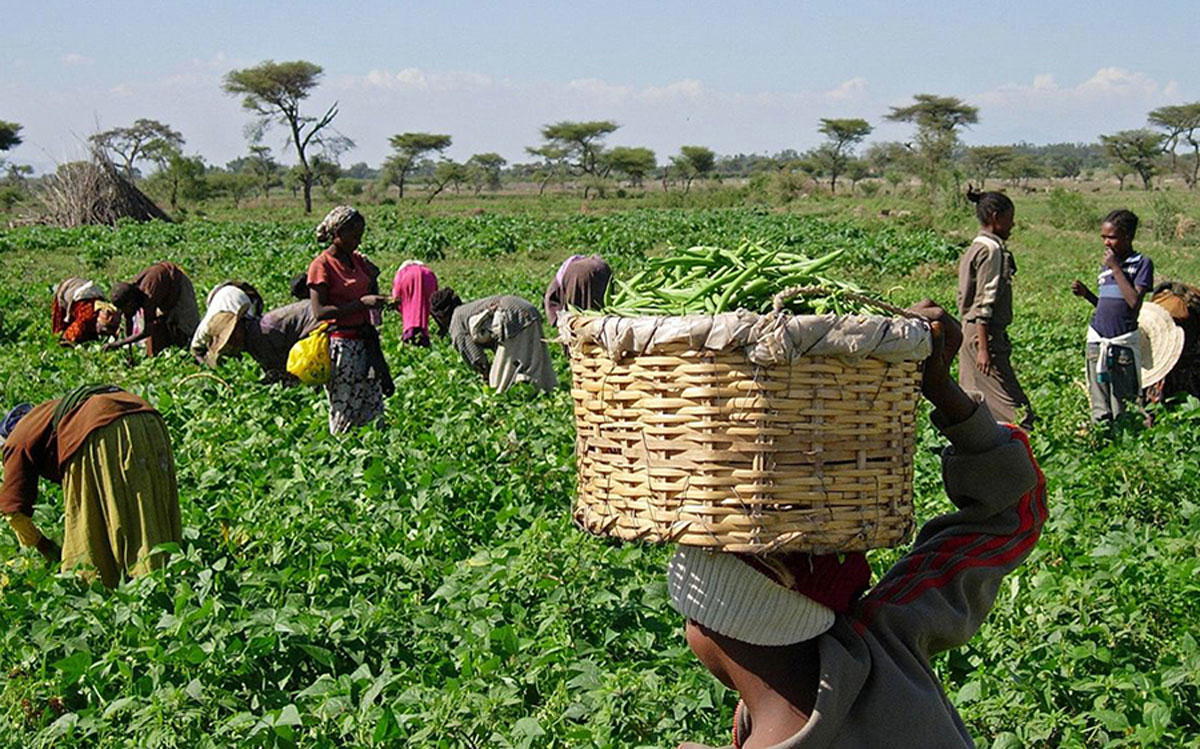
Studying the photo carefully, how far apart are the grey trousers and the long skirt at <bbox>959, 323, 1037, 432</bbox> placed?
1.63 feet

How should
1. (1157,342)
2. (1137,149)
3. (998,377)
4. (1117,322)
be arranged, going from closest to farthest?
(998,377)
(1117,322)
(1157,342)
(1137,149)

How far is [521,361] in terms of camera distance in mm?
8508

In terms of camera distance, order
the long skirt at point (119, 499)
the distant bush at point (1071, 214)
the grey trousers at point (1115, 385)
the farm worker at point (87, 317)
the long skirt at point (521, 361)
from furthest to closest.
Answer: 1. the distant bush at point (1071, 214)
2. the farm worker at point (87, 317)
3. the long skirt at point (521, 361)
4. the grey trousers at point (1115, 385)
5. the long skirt at point (119, 499)

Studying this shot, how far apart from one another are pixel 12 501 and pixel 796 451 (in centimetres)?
393

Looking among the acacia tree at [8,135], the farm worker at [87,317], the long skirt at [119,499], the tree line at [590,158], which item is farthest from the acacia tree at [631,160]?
the long skirt at [119,499]

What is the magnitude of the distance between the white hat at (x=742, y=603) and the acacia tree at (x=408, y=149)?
61.6 metres

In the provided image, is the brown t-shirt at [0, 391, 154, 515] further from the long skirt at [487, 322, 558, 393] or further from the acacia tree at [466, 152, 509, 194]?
the acacia tree at [466, 152, 509, 194]

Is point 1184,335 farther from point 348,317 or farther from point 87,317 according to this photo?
point 87,317

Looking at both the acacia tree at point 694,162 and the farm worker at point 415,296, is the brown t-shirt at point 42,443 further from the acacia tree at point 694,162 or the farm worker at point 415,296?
the acacia tree at point 694,162

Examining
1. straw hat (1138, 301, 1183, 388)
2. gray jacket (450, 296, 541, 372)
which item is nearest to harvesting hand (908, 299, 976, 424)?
straw hat (1138, 301, 1183, 388)

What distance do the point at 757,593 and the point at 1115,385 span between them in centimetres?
620

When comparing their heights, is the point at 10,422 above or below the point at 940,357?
below

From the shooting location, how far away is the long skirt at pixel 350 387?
686 centimetres

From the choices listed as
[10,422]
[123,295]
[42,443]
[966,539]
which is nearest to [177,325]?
[123,295]
